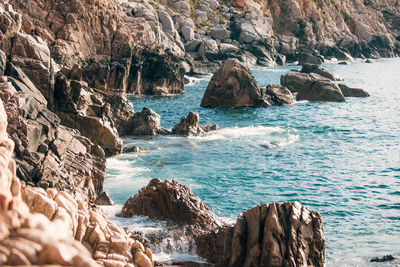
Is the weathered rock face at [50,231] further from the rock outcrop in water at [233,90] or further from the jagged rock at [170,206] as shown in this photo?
the rock outcrop in water at [233,90]

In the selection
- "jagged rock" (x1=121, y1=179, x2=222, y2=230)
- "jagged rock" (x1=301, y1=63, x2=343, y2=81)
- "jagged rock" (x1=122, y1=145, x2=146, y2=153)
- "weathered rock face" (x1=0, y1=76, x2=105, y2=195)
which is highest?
"jagged rock" (x1=301, y1=63, x2=343, y2=81)

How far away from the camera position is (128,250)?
864 cm

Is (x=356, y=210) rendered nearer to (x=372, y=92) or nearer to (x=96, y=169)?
(x=96, y=169)

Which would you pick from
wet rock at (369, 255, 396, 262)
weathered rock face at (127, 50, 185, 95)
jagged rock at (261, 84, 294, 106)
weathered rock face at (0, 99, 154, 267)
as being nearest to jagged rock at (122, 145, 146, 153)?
wet rock at (369, 255, 396, 262)

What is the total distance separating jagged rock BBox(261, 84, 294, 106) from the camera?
41469 mm

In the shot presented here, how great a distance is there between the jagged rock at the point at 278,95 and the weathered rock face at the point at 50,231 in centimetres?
3375

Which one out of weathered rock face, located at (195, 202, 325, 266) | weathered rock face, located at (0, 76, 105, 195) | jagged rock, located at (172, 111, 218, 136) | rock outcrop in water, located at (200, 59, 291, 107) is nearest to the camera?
weathered rock face, located at (195, 202, 325, 266)

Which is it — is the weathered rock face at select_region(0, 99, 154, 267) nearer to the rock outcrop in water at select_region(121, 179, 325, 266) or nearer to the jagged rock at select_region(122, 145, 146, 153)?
the rock outcrop in water at select_region(121, 179, 325, 266)

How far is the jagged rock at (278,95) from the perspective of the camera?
4147cm

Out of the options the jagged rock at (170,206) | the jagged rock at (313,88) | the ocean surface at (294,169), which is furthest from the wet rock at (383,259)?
the jagged rock at (313,88)

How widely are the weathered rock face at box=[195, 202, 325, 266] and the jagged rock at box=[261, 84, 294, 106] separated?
30259 mm

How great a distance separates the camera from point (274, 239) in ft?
36.0

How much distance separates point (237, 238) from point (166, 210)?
354 cm

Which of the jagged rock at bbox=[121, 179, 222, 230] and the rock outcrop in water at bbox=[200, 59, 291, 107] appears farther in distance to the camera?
the rock outcrop in water at bbox=[200, 59, 291, 107]
